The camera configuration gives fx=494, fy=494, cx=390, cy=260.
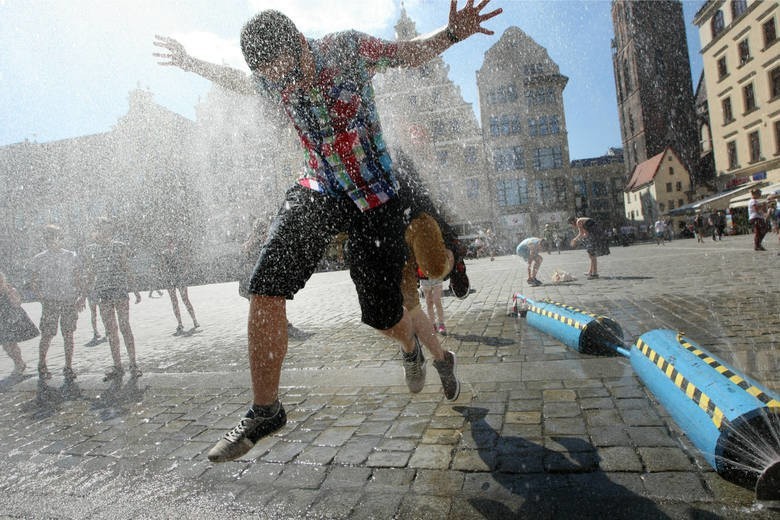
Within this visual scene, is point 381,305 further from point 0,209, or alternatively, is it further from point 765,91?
point 0,209

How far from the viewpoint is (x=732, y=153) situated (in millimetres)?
32750

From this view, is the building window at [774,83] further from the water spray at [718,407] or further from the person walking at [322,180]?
the person walking at [322,180]

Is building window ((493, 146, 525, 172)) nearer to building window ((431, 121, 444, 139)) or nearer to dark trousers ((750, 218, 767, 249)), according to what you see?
building window ((431, 121, 444, 139))

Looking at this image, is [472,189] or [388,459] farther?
[472,189]

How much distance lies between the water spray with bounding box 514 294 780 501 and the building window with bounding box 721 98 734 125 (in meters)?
37.0

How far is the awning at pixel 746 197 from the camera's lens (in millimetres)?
26097

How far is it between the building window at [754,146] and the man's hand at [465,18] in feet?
115

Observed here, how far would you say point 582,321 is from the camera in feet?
12.8

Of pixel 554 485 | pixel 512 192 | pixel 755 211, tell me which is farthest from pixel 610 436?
pixel 512 192

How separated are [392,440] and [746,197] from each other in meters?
34.4

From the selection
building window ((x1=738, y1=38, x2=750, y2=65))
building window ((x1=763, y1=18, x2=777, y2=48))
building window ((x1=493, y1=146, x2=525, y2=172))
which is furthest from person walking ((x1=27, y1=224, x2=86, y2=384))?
building window ((x1=493, y1=146, x2=525, y2=172))

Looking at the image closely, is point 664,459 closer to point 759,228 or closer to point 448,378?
point 448,378

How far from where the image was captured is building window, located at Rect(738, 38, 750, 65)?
29.4m

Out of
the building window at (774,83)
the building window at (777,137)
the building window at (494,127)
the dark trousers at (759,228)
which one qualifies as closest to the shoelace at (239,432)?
the dark trousers at (759,228)
